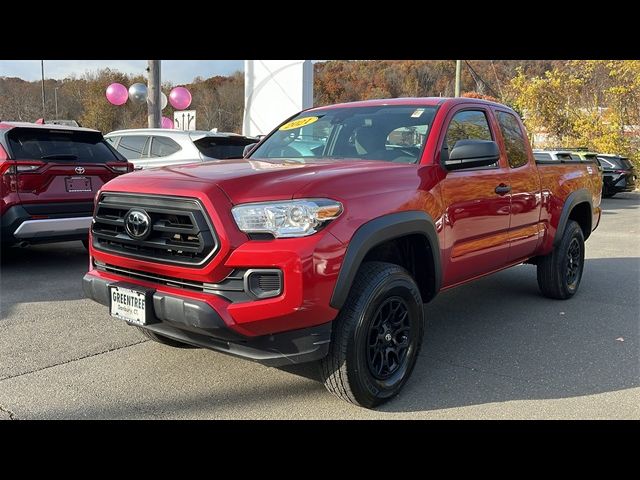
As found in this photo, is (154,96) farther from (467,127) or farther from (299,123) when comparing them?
(467,127)

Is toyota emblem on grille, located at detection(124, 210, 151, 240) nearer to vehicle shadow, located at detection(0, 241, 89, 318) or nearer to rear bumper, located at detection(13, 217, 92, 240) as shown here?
vehicle shadow, located at detection(0, 241, 89, 318)

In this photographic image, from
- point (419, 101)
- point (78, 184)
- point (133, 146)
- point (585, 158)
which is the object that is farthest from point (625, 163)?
point (78, 184)

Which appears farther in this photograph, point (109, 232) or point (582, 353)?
point (582, 353)

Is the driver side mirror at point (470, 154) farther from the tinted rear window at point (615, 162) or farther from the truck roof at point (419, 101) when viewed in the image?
the tinted rear window at point (615, 162)

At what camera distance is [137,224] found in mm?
3146

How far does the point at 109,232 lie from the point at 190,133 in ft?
18.6

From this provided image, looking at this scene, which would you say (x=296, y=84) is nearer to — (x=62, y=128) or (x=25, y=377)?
(x=62, y=128)

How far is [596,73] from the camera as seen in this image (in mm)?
22734

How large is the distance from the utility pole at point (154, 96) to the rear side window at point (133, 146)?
13.5ft

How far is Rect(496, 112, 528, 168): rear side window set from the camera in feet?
15.9

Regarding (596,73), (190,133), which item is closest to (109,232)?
(190,133)

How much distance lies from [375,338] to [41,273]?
4.68 metres

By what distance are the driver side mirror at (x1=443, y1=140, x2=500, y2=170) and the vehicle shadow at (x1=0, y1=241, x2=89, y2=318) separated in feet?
12.5

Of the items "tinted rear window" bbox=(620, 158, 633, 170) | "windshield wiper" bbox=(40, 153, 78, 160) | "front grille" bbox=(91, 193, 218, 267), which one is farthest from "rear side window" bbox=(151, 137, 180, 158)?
"tinted rear window" bbox=(620, 158, 633, 170)
